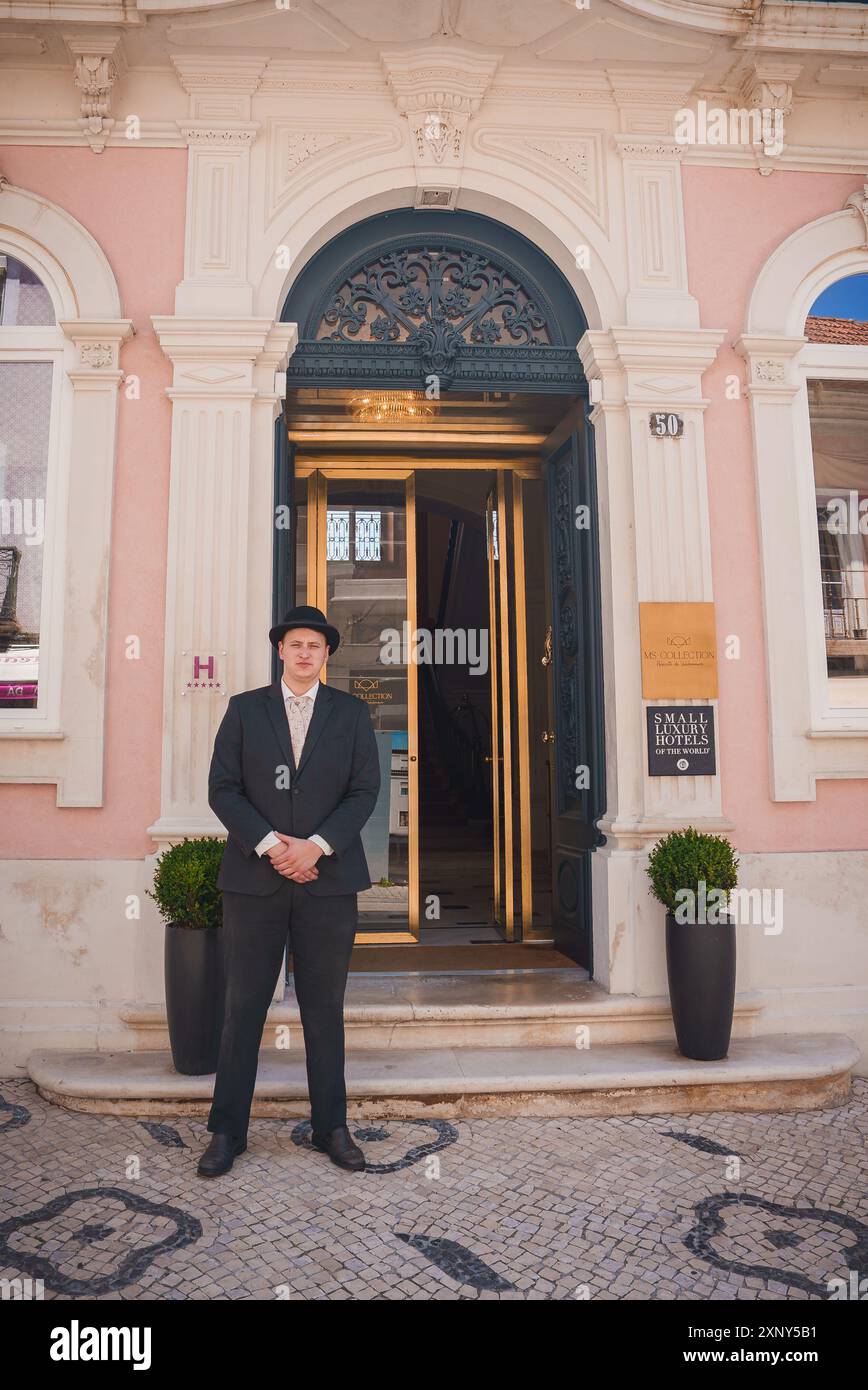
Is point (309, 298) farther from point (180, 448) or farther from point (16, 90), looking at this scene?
point (16, 90)

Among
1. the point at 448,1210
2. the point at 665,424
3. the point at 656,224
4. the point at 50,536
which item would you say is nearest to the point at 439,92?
the point at 656,224

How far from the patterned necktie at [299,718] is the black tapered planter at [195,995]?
3.31 feet

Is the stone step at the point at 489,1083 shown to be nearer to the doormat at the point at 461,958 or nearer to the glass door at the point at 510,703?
the doormat at the point at 461,958

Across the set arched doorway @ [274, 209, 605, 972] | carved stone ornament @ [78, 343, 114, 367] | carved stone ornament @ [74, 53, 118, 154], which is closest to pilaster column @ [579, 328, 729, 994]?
arched doorway @ [274, 209, 605, 972]

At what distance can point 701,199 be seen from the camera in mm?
4914

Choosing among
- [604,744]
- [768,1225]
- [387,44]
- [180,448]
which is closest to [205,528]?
[180,448]

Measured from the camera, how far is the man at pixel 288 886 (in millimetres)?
3176

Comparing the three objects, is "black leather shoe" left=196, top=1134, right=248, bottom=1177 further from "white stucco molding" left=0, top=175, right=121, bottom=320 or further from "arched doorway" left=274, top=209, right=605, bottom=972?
"white stucco molding" left=0, top=175, right=121, bottom=320

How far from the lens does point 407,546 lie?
6.21 metres

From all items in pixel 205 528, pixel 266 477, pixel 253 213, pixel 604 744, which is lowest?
pixel 604 744

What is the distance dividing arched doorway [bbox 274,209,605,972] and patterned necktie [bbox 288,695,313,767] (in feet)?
4.14

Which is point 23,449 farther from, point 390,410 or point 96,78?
point 390,410

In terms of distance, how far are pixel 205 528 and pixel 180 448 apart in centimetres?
44

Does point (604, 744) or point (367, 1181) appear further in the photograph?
point (604, 744)
